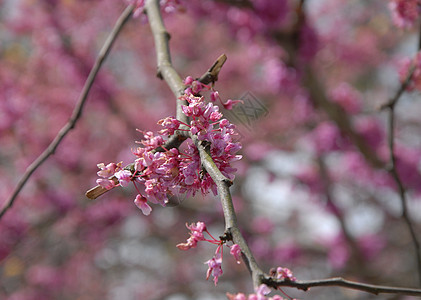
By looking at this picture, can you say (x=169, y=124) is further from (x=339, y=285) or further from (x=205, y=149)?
(x=339, y=285)

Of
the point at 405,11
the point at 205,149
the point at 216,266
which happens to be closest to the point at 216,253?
the point at 216,266

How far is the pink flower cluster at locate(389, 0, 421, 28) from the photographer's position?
88.9 inches

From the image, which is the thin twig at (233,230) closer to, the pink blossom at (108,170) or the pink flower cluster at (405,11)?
the pink blossom at (108,170)

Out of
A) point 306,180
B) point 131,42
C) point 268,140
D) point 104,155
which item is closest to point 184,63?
point 131,42

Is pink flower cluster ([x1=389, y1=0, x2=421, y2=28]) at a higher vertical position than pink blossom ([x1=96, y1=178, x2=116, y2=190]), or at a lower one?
higher

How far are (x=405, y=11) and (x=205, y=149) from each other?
1792 millimetres

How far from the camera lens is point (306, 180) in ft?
17.2

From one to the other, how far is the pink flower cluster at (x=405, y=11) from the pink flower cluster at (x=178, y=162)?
1671 millimetres

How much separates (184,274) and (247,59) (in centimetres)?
414

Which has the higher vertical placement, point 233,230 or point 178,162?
point 178,162

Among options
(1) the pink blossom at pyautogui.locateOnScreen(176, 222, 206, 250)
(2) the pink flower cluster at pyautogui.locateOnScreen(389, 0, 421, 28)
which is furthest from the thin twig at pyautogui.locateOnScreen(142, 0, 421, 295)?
(2) the pink flower cluster at pyautogui.locateOnScreen(389, 0, 421, 28)

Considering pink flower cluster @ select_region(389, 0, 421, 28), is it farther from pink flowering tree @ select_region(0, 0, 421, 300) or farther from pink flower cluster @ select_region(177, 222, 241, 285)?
pink flower cluster @ select_region(177, 222, 241, 285)

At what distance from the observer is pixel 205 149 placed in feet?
3.46

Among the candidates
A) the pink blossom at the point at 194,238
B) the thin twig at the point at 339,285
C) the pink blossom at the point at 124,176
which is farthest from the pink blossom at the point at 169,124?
the thin twig at the point at 339,285
